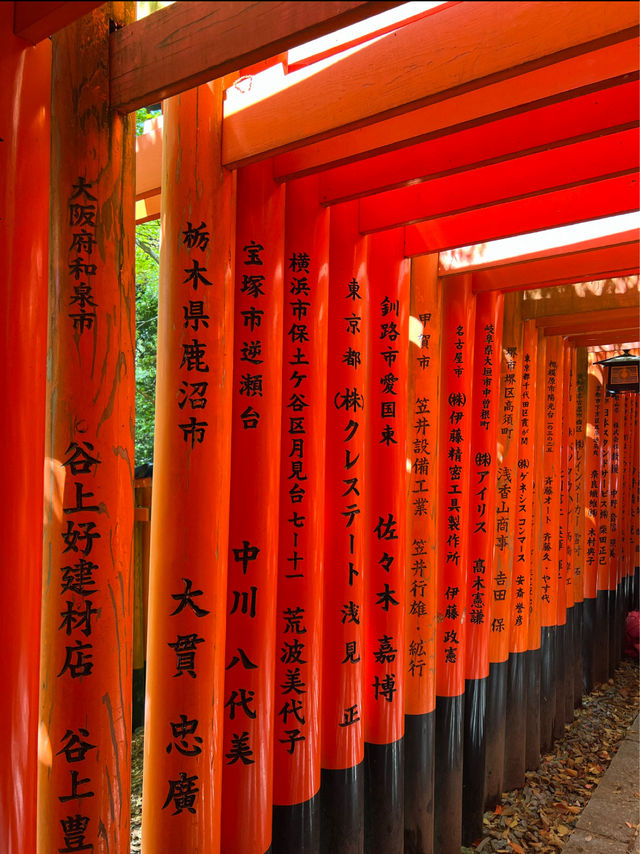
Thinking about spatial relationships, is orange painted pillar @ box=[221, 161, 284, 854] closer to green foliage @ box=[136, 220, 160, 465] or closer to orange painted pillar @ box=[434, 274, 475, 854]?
orange painted pillar @ box=[434, 274, 475, 854]

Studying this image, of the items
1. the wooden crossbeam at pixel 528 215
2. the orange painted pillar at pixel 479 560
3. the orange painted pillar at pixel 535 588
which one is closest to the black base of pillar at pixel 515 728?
the orange painted pillar at pixel 535 588

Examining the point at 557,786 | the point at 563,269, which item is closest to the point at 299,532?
the point at 563,269

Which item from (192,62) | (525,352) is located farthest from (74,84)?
(525,352)

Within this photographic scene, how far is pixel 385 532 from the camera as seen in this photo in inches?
166

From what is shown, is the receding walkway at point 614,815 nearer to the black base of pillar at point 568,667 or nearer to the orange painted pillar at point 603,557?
the black base of pillar at point 568,667

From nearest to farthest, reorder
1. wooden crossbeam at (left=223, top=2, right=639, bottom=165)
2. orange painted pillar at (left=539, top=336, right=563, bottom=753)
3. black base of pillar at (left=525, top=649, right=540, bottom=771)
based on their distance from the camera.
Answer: wooden crossbeam at (left=223, top=2, right=639, bottom=165), black base of pillar at (left=525, top=649, right=540, bottom=771), orange painted pillar at (left=539, top=336, right=563, bottom=753)

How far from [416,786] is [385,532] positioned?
1.87 meters

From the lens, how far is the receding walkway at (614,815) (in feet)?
17.5

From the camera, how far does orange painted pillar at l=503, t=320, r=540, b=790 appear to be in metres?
6.23

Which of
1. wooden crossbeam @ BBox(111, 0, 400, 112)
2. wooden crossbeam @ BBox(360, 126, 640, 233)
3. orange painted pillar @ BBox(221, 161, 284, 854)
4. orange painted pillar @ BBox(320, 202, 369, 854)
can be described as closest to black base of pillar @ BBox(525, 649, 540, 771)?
orange painted pillar @ BBox(320, 202, 369, 854)

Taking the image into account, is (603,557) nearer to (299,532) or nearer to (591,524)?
(591,524)

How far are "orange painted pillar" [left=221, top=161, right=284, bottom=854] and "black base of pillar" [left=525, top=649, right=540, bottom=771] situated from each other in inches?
165

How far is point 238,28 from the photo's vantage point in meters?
1.31

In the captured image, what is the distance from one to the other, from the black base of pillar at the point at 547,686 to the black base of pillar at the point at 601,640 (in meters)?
2.57
